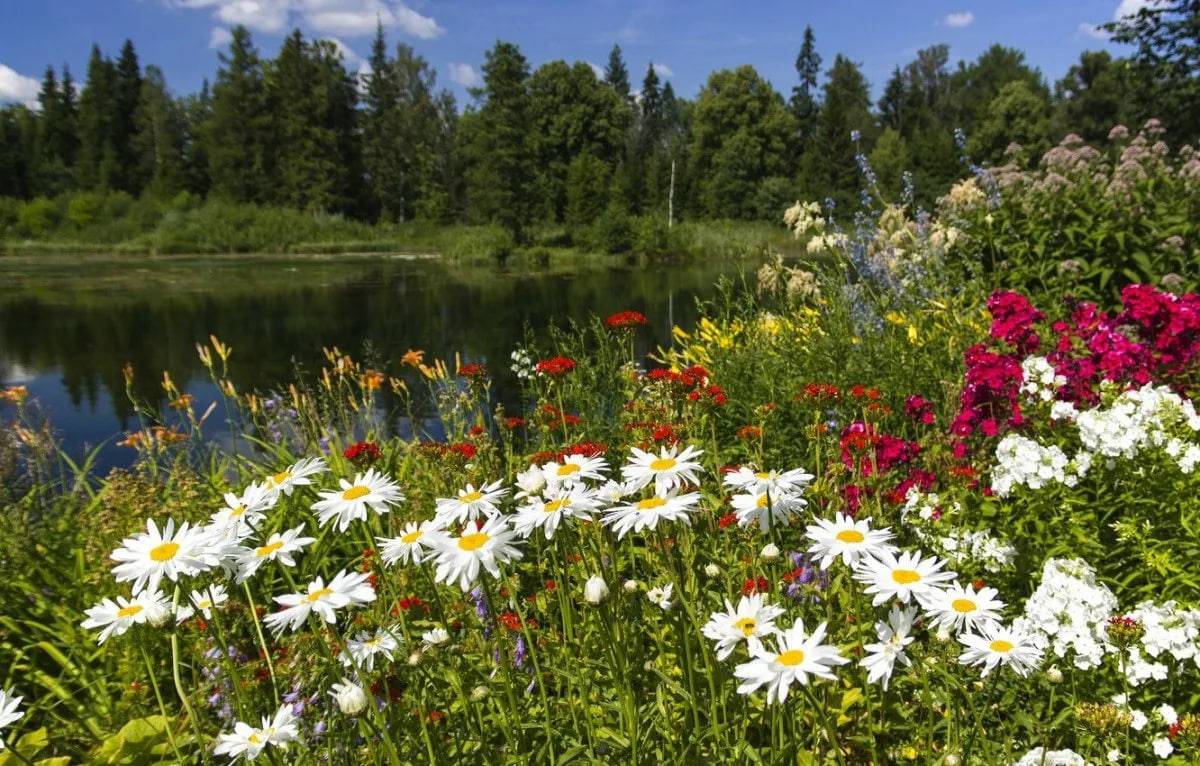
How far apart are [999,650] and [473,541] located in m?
0.76

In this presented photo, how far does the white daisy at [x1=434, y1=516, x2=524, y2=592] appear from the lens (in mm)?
1070

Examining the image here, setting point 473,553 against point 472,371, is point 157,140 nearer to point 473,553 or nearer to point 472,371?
point 472,371

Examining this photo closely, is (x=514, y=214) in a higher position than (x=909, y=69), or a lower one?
lower

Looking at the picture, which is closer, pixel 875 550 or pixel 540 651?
pixel 875 550

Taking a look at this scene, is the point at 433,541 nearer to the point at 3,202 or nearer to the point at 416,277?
the point at 416,277

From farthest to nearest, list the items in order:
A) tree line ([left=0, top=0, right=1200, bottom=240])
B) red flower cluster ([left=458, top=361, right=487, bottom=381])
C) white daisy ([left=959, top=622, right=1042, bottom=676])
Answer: tree line ([left=0, top=0, right=1200, bottom=240])
red flower cluster ([left=458, top=361, right=487, bottom=381])
white daisy ([left=959, top=622, right=1042, bottom=676])

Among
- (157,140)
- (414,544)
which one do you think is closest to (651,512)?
(414,544)

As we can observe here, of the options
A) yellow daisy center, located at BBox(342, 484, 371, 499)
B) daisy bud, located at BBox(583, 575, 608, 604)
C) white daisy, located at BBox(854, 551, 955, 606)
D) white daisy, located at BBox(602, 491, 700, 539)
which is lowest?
daisy bud, located at BBox(583, 575, 608, 604)

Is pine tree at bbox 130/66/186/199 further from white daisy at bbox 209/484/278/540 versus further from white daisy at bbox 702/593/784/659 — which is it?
white daisy at bbox 702/593/784/659

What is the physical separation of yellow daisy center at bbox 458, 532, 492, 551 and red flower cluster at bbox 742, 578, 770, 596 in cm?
55

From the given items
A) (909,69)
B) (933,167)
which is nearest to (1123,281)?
(933,167)

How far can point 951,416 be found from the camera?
3.07m

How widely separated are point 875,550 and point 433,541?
65 cm

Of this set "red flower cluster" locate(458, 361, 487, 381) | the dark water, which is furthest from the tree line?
"red flower cluster" locate(458, 361, 487, 381)
